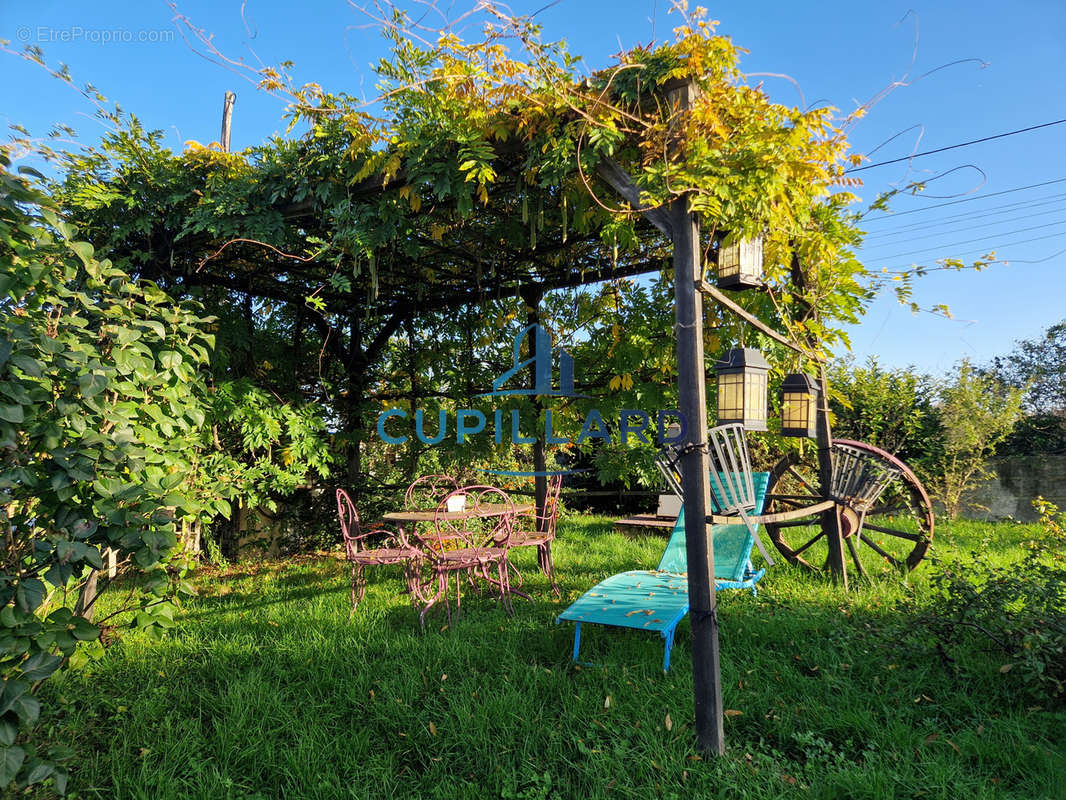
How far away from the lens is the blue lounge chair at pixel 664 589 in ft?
9.82

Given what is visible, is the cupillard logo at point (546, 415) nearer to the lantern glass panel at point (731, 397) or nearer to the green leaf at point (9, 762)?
the lantern glass panel at point (731, 397)

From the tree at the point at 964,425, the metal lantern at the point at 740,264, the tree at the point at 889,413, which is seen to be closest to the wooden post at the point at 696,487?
the metal lantern at the point at 740,264

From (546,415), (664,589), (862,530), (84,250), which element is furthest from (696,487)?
(862,530)

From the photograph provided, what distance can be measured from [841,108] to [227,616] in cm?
488

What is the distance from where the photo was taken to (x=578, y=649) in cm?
308

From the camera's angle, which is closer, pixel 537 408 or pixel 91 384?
pixel 91 384

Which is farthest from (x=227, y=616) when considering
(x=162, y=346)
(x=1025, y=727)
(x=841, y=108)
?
(x=841, y=108)

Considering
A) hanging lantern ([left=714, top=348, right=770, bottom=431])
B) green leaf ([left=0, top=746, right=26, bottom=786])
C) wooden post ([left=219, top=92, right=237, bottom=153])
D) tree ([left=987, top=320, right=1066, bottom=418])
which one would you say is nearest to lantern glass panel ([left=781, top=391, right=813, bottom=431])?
hanging lantern ([left=714, top=348, right=770, bottom=431])

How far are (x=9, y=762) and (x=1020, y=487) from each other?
11.0m

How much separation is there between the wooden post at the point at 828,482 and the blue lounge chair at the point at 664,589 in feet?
1.44

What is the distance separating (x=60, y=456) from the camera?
1959 millimetres

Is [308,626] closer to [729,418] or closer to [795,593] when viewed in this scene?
[729,418]

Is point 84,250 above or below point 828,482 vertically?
above

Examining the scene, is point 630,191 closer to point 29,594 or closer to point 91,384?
point 91,384
